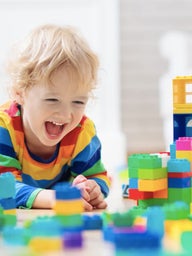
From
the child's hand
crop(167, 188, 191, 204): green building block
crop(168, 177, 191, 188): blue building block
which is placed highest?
crop(168, 177, 191, 188): blue building block

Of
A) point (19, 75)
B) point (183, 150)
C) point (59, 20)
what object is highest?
point (59, 20)

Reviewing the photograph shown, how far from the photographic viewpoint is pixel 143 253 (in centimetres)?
57

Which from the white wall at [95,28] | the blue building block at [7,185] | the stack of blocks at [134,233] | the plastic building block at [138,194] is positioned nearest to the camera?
the stack of blocks at [134,233]

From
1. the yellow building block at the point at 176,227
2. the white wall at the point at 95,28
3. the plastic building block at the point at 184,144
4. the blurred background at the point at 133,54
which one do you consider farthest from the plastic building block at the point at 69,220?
the blurred background at the point at 133,54

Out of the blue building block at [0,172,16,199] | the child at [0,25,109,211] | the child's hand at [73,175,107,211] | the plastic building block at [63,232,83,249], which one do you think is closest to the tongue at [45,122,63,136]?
the child at [0,25,109,211]

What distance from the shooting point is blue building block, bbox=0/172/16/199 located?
0.83 meters

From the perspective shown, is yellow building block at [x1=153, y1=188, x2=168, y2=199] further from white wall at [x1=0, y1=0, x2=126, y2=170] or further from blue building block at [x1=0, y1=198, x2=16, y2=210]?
white wall at [x1=0, y1=0, x2=126, y2=170]

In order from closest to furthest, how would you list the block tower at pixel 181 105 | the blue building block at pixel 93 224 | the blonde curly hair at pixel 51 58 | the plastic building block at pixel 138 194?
the blue building block at pixel 93 224 → the plastic building block at pixel 138 194 → the block tower at pixel 181 105 → the blonde curly hair at pixel 51 58

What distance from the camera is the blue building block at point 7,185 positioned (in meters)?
0.83

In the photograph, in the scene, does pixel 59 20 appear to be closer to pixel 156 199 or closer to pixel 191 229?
pixel 156 199

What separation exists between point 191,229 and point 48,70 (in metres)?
0.56

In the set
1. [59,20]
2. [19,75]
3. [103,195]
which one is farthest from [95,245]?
[59,20]

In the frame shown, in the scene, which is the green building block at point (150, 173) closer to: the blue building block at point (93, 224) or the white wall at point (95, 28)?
the blue building block at point (93, 224)

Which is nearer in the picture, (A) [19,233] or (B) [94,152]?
(A) [19,233]
